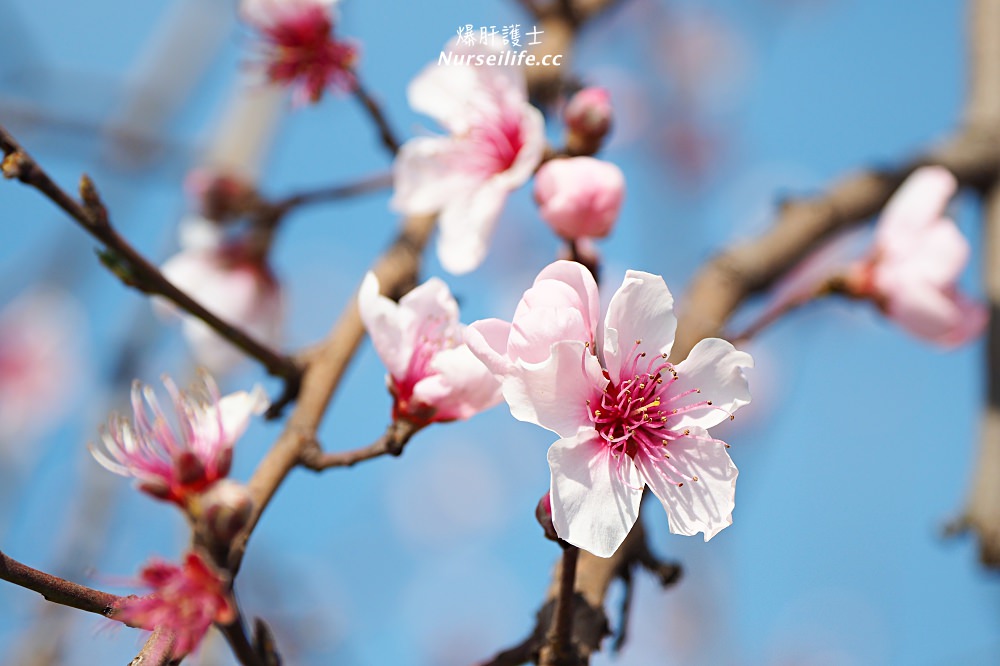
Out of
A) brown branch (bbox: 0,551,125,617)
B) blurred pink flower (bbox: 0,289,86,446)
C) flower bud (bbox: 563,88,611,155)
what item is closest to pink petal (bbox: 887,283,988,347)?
flower bud (bbox: 563,88,611,155)

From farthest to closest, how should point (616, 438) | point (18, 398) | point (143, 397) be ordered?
point (18, 398), point (143, 397), point (616, 438)

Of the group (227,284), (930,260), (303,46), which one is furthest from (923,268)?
(227,284)

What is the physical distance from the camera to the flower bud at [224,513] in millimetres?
871

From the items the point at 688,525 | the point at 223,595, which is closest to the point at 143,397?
the point at 223,595

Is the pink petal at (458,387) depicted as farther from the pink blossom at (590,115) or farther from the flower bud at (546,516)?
the pink blossom at (590,115)

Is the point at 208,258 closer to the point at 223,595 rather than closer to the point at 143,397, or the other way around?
the point at 143,397

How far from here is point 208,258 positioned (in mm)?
1853

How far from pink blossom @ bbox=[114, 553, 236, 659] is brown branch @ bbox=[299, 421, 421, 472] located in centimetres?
24

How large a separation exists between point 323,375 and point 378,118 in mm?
553

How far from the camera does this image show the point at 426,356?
45.3 inches

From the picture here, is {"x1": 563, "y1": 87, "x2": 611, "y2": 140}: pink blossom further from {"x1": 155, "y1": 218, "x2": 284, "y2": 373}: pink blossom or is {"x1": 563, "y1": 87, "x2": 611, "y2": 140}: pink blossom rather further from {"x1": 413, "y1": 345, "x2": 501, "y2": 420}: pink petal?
{"x1": 155, "y1": 218, "x2": 284, "y2": 373}: pink blossom

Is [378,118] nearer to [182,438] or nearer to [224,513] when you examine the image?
[182,438]

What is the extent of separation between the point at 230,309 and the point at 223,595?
998mm

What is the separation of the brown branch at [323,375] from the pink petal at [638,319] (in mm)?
407
